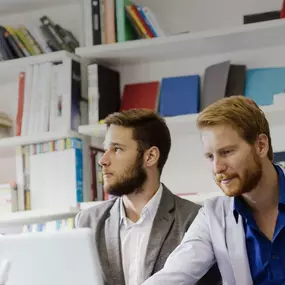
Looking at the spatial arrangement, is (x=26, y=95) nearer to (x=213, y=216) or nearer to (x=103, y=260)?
(x=103, y=260)

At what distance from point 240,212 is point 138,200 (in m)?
0.55

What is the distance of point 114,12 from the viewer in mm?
2871

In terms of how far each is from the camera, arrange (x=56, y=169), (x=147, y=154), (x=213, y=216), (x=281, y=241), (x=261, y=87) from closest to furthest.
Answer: (x=281, y=241) → (x=213, y=216) → (x=147, y=154) → (x=261, y=87) → (x=56, y=169)

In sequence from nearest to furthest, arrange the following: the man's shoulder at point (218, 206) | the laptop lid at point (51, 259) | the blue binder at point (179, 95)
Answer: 1. the laptop lid at point (51, 259)
2. the man's shoulder at point (218, 206)
3. the blue binder at point (179, 95)

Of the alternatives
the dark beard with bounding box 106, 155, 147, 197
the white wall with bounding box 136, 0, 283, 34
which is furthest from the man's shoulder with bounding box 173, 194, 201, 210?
the white wall with bounding box 136, 0, 283, 34

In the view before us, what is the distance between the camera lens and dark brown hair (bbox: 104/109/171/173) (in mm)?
2252

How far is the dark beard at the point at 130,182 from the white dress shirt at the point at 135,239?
0.19 ft

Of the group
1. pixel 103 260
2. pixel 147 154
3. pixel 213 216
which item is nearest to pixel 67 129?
pixel 147 154

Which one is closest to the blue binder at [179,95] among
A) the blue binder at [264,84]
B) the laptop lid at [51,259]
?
the blue binder at [264,84]

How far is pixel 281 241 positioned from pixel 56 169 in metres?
1.46

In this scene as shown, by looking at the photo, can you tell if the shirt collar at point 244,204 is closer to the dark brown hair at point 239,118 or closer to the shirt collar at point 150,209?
the dark brown hair at point 239,118

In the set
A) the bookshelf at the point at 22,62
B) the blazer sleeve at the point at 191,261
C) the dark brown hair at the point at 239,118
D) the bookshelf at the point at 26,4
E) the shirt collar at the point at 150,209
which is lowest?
the blazer sleeve at the point at 191,261

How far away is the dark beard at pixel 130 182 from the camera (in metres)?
2.18

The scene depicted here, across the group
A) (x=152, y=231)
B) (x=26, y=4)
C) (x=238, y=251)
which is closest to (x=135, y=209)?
(x=152, y=231)
